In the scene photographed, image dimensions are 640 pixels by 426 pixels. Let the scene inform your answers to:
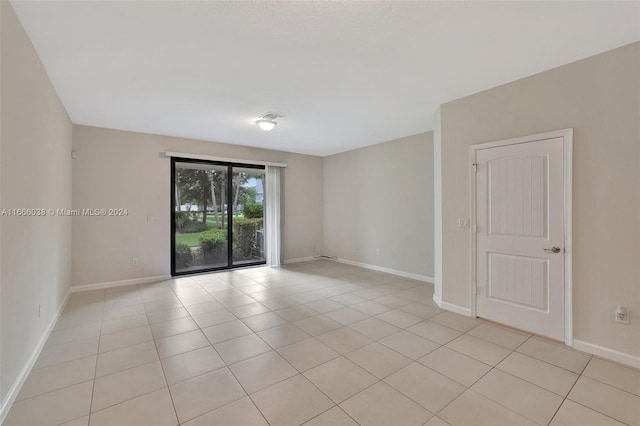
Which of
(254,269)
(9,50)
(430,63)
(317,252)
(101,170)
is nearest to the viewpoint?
(9,50)

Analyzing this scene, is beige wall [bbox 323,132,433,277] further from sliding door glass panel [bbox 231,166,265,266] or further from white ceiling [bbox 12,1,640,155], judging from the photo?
sliding door glass panel [bbox 231,166,265,266]

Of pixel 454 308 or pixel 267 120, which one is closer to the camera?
pixel 454 308

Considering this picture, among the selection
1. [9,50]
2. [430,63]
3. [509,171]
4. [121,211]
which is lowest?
[121,211]

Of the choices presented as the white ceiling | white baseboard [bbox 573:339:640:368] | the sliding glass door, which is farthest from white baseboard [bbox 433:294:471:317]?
the sliding glass door

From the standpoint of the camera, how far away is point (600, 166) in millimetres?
2486

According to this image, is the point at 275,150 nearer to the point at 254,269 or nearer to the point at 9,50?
the point at 254,269

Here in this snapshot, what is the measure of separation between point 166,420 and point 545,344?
333cm

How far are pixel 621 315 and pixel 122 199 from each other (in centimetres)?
657

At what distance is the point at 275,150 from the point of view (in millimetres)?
6391

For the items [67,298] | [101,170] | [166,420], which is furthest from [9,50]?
[67,298]

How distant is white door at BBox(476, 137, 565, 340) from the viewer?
2.74 metres

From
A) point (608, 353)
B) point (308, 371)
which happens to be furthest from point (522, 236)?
point (308, 371)

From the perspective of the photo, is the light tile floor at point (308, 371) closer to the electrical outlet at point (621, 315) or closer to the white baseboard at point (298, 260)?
the electrical outlet at point (621, 315)

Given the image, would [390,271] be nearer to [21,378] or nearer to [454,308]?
[454,308]
